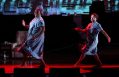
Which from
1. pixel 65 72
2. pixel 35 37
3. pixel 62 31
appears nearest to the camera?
pixel 65 72

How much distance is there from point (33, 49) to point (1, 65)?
4.35ft

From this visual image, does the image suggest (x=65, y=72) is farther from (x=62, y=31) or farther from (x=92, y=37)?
(x=62, y=31)

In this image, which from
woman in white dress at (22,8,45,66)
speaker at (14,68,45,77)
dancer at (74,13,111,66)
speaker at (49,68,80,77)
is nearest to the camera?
speaker at (14,68,45,77)

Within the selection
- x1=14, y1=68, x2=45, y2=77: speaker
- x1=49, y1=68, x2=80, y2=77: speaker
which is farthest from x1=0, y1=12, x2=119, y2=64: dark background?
x1=14, y1=68, x2=45, y2=77: speaker

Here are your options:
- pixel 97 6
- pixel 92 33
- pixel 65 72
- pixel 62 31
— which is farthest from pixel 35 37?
pixel 62 31

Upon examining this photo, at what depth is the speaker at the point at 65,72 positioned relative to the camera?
10.3 m

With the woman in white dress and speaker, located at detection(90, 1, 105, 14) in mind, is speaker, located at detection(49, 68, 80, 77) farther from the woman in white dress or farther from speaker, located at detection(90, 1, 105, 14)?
speaker, located at detection(90, 1, 105, 14)

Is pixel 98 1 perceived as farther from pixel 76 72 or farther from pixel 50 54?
pixel 76 72

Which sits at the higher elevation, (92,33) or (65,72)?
(92,33)

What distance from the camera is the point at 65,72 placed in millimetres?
10438

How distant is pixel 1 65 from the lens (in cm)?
1285

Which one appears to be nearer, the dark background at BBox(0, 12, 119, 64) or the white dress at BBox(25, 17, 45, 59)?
the white dress at BBox(25, 17, 45, 59)

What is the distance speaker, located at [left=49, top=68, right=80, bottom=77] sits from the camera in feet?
33.9

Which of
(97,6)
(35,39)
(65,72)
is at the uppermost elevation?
(97,6)
